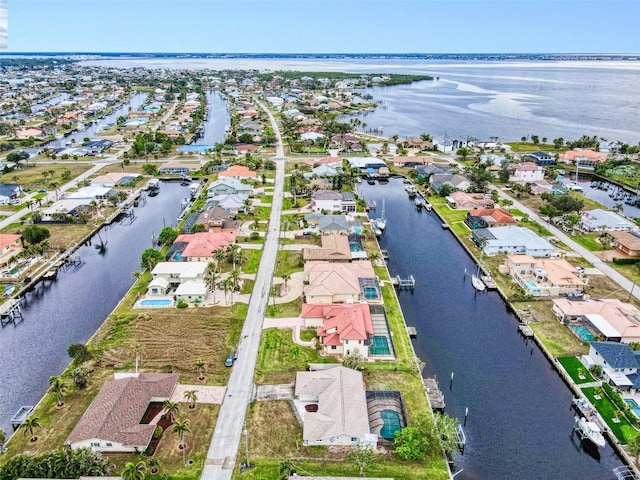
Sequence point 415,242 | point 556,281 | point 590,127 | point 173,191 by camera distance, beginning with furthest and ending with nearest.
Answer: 1. point 590,127
2. point 173,191
3. point 415,242
4. point 556,281

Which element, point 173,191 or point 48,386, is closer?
point 48,386

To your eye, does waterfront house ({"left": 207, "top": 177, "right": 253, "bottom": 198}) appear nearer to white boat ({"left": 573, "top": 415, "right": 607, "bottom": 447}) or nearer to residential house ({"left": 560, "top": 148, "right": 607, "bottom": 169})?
white boat ({"left": 573, "top": 415, "right": 607, "bottom": 447})

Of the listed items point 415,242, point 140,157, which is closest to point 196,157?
point 140,157

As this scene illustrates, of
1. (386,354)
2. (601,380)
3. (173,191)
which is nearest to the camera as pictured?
(601,380)

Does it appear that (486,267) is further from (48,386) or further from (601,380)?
(48,386)

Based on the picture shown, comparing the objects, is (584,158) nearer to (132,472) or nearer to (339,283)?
(339,283)

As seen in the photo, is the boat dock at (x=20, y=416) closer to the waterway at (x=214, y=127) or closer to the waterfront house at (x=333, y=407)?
the waterfront house at (x=333, y=407)
